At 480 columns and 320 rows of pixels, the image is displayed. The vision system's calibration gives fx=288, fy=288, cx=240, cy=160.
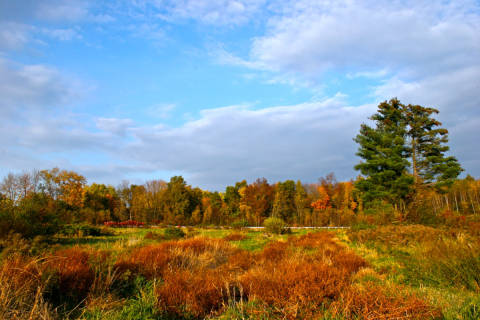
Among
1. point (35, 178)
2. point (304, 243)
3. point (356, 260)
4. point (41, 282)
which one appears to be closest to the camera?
point (41, 282)

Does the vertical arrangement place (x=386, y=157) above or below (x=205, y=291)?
above

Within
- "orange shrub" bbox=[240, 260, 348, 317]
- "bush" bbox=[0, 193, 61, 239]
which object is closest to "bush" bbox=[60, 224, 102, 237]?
"bush" bbox=[0, 193, 61, 239]

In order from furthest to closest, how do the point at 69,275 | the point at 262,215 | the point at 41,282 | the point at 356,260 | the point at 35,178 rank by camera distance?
1. the point at 262,215
2. the point at 35,178
3. the point at 356,260
4. the point at 69,275
5. the point at 41,282

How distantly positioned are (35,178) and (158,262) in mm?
38061

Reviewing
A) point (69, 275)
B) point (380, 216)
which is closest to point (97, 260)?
point (69, 275)

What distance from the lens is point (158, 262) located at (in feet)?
23.6

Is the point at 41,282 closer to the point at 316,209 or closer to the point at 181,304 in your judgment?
the point at 181,304

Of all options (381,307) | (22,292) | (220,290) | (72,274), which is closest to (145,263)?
(72,274)

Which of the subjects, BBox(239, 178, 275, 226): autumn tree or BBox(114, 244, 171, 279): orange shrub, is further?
BBox(239, 178, 275, 226): autumn tree

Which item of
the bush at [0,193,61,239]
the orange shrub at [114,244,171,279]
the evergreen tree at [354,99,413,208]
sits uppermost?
the evergreen tree at [354,99,413,208]

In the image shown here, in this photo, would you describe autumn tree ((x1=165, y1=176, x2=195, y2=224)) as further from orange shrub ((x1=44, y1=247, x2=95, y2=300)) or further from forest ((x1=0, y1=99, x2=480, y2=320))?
orange shrub ((x1=44, y1=247, x2=95, y2=300))

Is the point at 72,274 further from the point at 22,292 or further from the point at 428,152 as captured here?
the point at 428,152

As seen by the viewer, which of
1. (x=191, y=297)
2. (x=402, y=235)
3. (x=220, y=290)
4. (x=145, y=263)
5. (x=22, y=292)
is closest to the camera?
(x=22, y=292)

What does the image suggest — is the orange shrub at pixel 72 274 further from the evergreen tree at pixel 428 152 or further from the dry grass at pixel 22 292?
the evergreen tree at pixel 428 152
